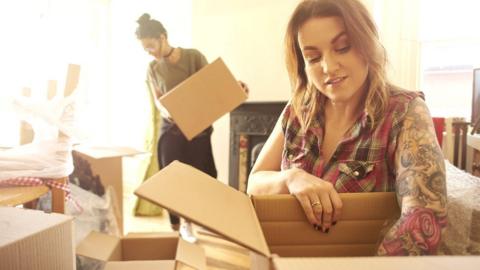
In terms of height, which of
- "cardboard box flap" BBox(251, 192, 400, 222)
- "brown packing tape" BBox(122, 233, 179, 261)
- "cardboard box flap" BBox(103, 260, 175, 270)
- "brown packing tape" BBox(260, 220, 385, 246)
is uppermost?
"cardboard box flap" BBox(251, 192, 400, 222)

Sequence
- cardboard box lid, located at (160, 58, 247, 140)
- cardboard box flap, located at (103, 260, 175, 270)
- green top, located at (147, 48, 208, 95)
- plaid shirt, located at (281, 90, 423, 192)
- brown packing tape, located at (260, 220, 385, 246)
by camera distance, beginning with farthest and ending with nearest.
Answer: green top, located at (147, 48, 208, 95) < cardboard box lid, located at (160, 58, 247, 140) < cardboard box flap, located at (103, 260, 175, 270) < plaid shirt, located at (281, 90, 423, 192) < brown packing tape, located at (260, 220, 385, 246)

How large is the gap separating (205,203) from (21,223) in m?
0.24

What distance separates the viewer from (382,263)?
358 millimetres

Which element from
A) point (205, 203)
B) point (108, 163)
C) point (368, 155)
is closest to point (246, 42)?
point (108, 163)

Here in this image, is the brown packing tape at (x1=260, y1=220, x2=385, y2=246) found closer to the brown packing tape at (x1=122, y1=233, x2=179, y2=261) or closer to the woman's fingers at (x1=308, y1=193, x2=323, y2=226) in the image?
the woman's fingers at (x1=308, y1=193, x2=323, y2=226)

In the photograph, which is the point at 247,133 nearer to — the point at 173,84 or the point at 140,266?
the point at 173,84

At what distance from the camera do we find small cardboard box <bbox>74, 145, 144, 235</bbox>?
1.65 meters

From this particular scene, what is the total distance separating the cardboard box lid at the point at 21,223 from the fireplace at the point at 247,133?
225 centimetres

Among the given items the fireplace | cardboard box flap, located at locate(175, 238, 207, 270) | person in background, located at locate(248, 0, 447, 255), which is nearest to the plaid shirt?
person in background, located at locate(248, 0, 447, 255)

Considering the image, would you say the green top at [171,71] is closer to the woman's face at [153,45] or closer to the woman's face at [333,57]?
the woman's face at [153,45]

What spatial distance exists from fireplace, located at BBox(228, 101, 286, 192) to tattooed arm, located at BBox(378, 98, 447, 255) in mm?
1953

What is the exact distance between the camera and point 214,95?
5.64 ft

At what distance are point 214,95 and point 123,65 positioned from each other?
80.7 inches

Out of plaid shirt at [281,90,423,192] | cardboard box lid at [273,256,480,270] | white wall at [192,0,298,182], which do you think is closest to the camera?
cardboard box lid at [273,256,480,270]
